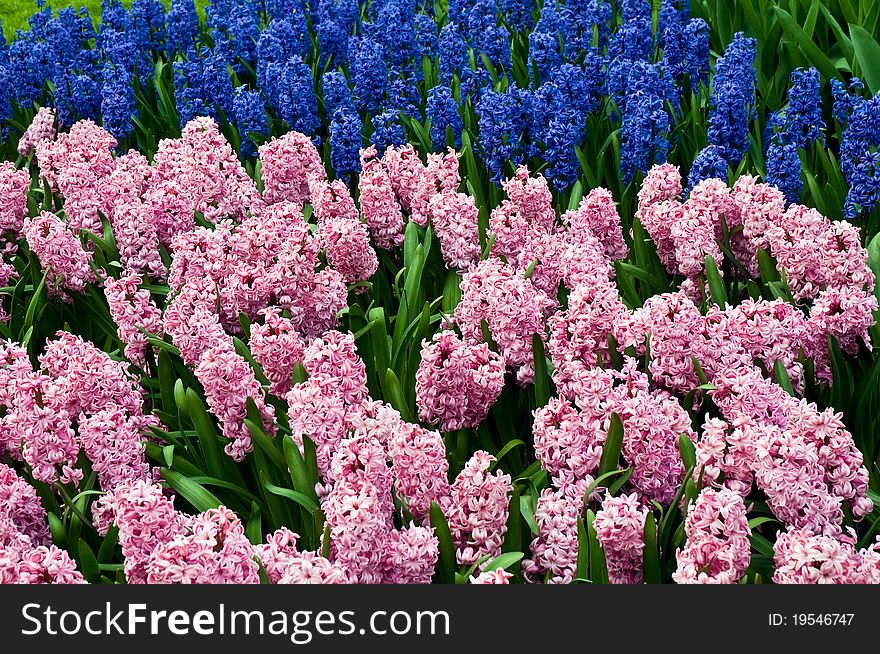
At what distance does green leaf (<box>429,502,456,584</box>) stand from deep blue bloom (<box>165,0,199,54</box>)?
569cm

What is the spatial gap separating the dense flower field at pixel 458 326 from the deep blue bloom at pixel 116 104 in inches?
0.8

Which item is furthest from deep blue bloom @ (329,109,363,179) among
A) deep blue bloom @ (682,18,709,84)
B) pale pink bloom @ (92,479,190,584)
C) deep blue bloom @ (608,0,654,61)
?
pale pink bloom @ (92,479,190,584)

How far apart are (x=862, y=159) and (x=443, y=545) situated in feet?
9.81

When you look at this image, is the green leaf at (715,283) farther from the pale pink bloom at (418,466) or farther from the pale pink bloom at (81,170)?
the pale pink bloom at (81,170)

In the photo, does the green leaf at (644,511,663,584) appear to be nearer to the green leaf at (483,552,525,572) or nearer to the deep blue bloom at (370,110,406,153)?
the green leaf at (483,552,525,572)

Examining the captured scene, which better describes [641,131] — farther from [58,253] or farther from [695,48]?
[58,253]

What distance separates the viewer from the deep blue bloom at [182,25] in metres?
7.57

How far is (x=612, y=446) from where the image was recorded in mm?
2834

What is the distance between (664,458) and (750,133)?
362 cm

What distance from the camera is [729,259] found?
13.6 feet

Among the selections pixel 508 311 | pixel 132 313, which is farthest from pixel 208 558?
pixel 132 313

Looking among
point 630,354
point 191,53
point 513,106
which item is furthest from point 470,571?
point 191,53

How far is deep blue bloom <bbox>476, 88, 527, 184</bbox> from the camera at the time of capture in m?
5.36

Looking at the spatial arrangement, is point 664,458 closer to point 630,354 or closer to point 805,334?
point 630,354
